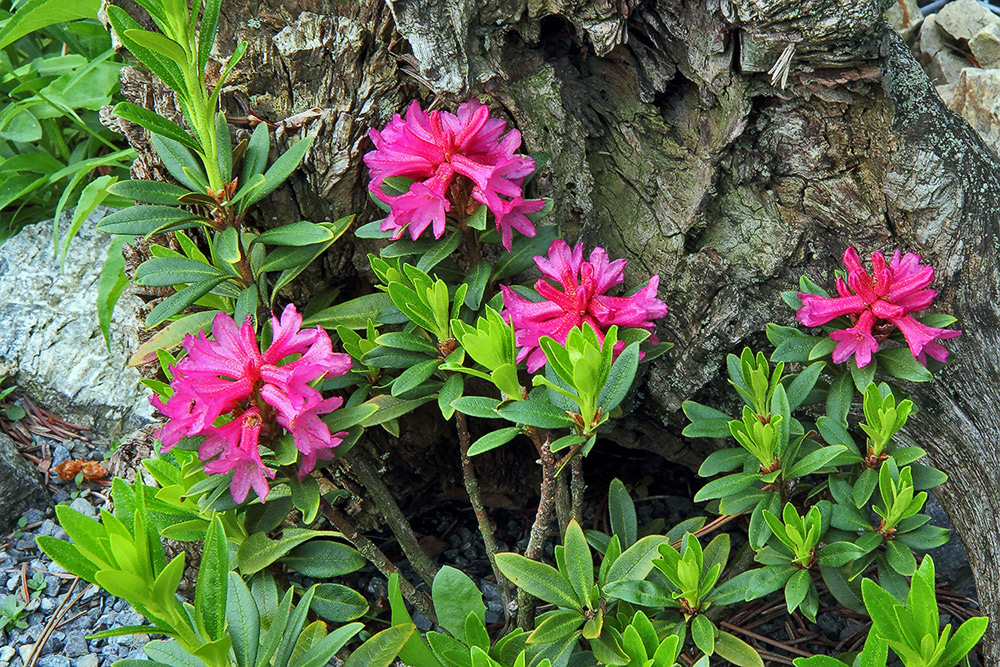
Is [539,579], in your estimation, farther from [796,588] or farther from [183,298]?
[183,298]

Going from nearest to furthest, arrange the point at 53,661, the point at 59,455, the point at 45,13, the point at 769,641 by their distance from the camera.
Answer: the point at 769,641, the point at 53,661, the point at 45,13, the point at 59,455

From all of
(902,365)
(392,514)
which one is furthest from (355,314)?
(902,365)

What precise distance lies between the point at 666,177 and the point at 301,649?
4.75ft

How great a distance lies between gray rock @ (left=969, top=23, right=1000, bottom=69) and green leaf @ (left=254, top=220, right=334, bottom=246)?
3200 millimetres

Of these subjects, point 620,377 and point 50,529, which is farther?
point 50,529

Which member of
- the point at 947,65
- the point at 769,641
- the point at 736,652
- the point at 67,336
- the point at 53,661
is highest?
the point at 947,65

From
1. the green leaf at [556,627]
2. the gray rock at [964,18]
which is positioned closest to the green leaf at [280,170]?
the green leaf at [556,627]

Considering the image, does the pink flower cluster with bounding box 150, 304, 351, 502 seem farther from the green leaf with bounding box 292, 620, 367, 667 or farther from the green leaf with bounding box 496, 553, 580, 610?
the green leaf with bounding box 496, 553, 580, 610

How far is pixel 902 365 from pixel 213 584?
4.81 feet

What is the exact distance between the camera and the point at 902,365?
1.86m

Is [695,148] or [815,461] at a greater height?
[695,148]

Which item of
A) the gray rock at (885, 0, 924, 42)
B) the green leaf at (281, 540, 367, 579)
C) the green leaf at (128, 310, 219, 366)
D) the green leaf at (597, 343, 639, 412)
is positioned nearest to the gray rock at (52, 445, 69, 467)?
the green leaf at (128, 310, 219, 366)

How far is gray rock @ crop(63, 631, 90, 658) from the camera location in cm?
241

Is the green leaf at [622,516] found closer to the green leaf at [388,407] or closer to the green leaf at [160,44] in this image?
the green leaf at [388,407]
